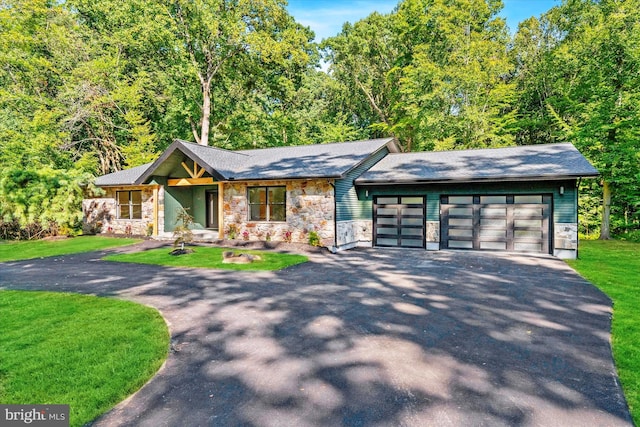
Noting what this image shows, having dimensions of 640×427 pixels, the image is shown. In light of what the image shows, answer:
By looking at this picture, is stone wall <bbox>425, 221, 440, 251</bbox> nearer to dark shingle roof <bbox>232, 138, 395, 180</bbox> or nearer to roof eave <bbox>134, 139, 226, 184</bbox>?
dark shingle roof <bbox>232, 138, 395, 180</bbox>

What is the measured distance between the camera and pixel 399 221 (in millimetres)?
14070

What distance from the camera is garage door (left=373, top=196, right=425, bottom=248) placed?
13784mm

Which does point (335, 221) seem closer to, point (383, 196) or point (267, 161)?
point (383, 196)

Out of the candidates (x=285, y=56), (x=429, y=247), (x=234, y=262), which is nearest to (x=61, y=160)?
(x=285, y=56)

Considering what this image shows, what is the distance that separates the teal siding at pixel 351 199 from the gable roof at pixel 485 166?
1.17ft

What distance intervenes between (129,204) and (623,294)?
756 inches

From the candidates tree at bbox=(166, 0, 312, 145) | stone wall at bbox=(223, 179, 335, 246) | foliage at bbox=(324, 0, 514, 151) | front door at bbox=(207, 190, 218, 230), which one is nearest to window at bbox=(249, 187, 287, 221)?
stone wall at bbox=(223, 179, 335, 246)

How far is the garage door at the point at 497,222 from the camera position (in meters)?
12.0

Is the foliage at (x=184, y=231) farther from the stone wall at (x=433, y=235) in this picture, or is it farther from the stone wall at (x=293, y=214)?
the stone wall at (x=433, y=235)

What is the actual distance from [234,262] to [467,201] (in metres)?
8.85

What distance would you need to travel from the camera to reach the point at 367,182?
13.9 metres

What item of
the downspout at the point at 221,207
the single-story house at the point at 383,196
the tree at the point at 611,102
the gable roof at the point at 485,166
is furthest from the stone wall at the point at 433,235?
the tree at the point at 611,102

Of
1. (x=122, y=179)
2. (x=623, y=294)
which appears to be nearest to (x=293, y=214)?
(x=623, y=294)

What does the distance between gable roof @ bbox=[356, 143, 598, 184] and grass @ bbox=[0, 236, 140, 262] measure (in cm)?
1128
